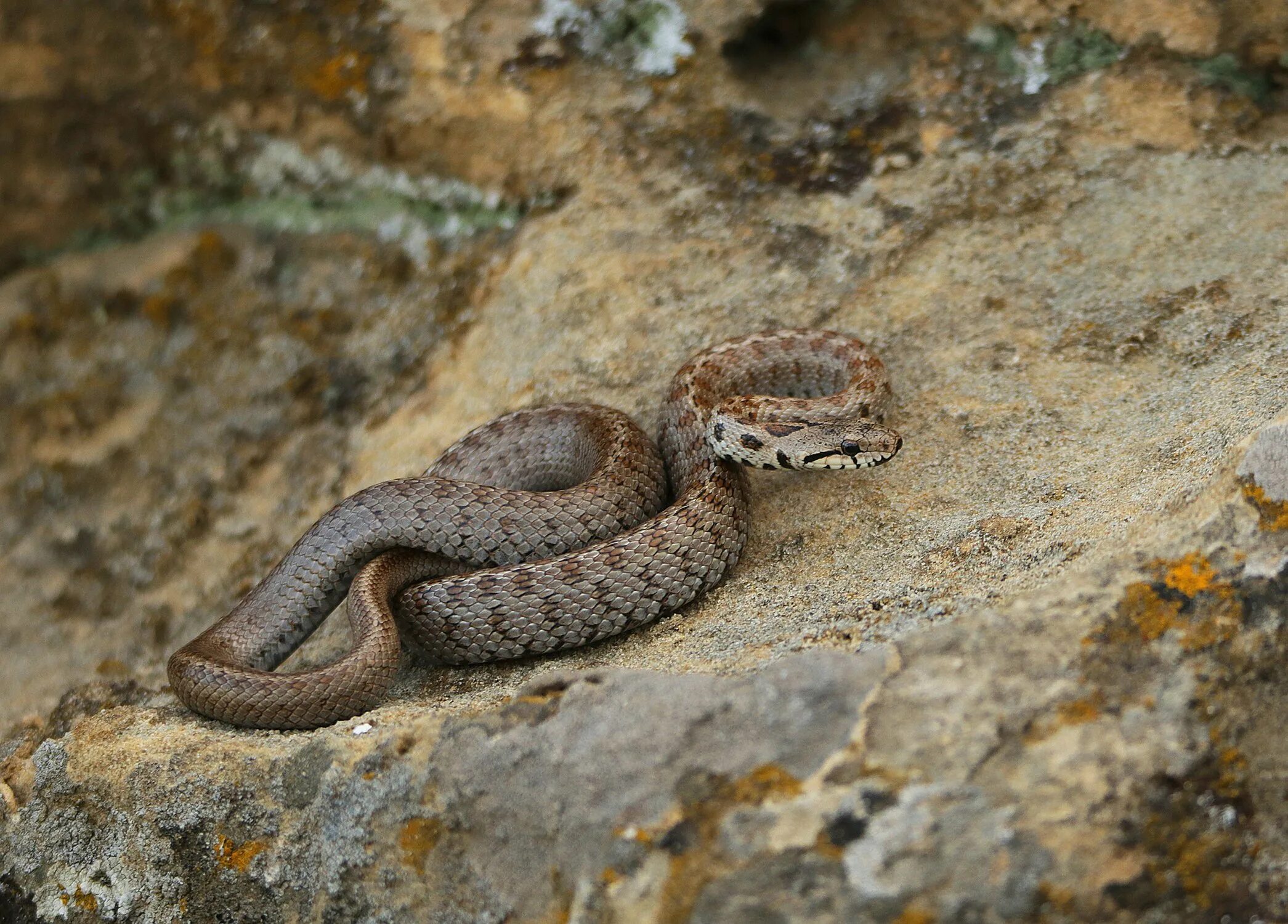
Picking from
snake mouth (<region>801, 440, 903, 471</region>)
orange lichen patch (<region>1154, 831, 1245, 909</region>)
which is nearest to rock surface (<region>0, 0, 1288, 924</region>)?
orange lichen patch (<region>1154, 831, 1245, 909</region>)

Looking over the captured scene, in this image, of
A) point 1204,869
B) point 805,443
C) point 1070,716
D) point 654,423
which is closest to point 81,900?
point 654,423

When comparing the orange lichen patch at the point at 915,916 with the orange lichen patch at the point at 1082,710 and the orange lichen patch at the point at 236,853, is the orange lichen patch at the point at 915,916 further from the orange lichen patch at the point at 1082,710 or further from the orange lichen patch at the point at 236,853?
the orange lichen patch at the point at 236,853

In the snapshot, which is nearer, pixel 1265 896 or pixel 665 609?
pixel 1265 896

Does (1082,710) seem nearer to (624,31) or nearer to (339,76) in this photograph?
(624,31)

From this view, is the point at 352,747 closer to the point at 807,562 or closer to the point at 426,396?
the point at 807,562

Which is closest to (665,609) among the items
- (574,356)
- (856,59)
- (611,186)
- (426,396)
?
(574,356)

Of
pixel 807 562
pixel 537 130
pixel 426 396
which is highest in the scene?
pixel 537 130

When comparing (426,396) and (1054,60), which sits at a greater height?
(1054,60)
